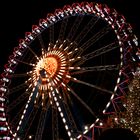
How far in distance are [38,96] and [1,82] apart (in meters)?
3.52

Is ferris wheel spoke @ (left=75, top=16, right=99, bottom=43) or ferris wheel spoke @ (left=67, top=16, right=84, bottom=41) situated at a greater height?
ferris wheel spoke @ (left=67, top=16, right=84, bottom=41)

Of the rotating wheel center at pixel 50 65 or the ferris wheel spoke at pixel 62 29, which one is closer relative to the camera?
the rotating wheel center at pixel 50 65

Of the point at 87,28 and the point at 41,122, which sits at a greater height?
the point at 87,28

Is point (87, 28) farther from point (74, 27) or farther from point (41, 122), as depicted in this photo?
point (41, 122)

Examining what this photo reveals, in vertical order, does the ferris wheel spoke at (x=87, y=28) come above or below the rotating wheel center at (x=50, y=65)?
above

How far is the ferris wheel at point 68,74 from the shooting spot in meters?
11.9

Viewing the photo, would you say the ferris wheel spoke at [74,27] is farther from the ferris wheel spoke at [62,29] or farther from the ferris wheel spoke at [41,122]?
the ferris wheel spoke at [41,122]

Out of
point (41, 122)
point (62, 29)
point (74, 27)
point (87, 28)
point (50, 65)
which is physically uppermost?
point (62, 29)

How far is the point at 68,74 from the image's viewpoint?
14.1 metres

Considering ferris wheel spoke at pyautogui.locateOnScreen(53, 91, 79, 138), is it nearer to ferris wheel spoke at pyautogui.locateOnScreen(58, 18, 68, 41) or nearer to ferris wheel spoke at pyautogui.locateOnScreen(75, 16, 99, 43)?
ferris wheel spoke at pyautogui.locateOnScreen(75, 16, 99, 43)

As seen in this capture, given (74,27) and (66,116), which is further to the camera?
(74,27)

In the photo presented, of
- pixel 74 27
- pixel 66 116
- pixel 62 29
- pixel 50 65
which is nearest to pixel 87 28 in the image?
pixel 74 27

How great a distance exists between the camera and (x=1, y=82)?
1725 cm

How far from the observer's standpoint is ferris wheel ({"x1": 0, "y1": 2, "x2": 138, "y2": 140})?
11.9 m
